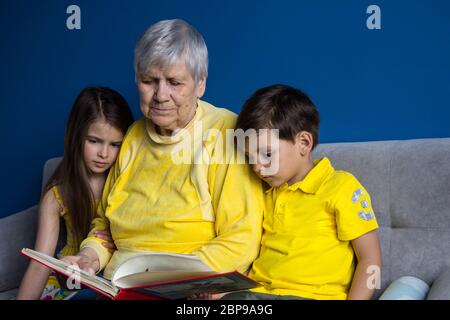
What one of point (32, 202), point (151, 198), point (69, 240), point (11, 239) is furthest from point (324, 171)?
point (32, 202)

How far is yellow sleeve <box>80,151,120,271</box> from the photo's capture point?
6.27 ft

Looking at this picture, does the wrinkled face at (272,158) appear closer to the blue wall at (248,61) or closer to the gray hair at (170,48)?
the gray hair at (170,48)

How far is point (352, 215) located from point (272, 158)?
0.28 meters

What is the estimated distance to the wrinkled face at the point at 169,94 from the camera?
5.84 feet

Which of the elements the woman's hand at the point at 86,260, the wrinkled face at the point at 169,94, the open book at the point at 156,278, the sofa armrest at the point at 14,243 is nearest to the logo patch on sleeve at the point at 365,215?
the open book at the point at 156,278

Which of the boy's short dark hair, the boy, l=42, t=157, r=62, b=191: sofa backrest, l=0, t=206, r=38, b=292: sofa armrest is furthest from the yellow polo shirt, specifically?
l=42, t=157, r=62, b=191: sofa backrest

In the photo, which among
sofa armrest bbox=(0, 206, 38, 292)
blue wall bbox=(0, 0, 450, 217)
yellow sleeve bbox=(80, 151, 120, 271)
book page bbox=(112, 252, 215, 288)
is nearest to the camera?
book page bbox=(112, 252, 215, 288)

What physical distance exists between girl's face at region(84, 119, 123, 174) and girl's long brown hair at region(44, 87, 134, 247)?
16 millimetres

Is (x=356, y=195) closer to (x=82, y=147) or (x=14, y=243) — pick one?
(x=82, y=147)

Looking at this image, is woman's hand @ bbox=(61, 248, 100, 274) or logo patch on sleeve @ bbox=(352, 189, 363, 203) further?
woman's hand @ bbox=(61, 248, 100, 274)

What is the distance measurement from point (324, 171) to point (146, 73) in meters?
0.61

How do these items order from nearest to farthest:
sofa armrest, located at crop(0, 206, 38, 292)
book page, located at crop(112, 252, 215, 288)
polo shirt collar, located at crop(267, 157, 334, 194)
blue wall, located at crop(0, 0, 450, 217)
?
book page, located at crop(112, 252, 215, 288)
polo shirt collar, located at crop(267, 157, 334, 194)
blue wall, located at crop(0, 0, 450, 217)
sofa armrest, located at crop(0, 206, 38, 292)

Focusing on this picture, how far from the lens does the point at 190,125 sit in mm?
1876

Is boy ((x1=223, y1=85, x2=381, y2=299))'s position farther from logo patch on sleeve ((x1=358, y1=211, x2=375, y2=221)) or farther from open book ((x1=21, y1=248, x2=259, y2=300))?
open book ((x1=21, y1=248, x2=259, y2=300))
